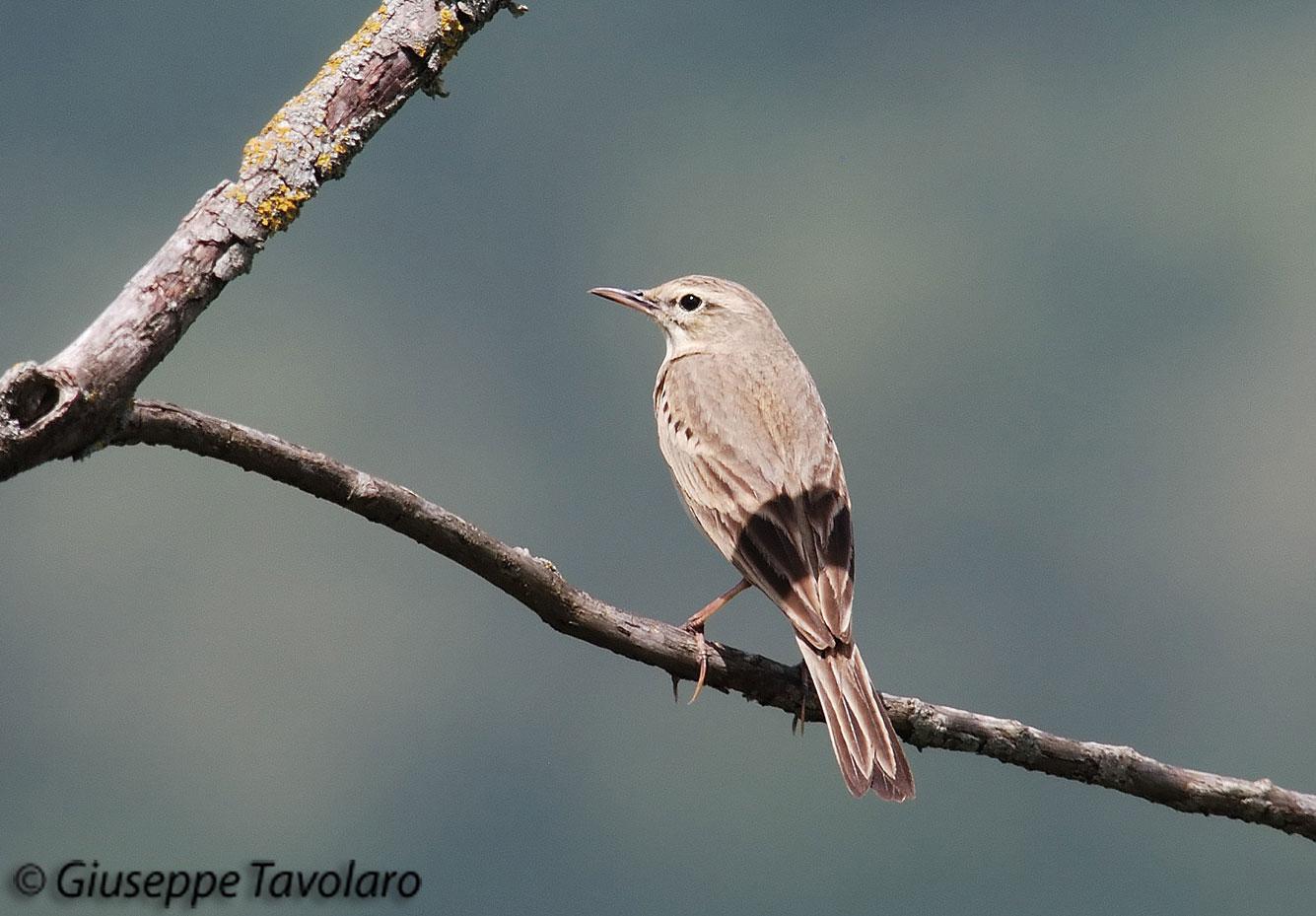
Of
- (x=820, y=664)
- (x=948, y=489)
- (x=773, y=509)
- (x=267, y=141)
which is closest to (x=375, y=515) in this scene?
(x=267, y=141)

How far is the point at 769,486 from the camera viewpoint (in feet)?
25.0

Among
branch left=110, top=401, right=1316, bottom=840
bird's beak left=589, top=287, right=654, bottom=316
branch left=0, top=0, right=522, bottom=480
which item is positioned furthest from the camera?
bird's beak left=589, top=287, right=654, bottom=316

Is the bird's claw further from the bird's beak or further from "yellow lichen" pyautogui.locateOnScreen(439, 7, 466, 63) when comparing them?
the bird's beak

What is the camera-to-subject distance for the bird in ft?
20.5

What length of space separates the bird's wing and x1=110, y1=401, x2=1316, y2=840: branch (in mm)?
518

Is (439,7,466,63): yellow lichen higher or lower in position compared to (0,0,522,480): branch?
higher

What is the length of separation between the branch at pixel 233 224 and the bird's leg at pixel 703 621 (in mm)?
2269

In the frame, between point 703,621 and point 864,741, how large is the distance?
0.84 meters

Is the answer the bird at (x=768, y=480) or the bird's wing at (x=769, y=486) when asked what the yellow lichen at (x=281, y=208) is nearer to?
the bird at (x=768, y=480)

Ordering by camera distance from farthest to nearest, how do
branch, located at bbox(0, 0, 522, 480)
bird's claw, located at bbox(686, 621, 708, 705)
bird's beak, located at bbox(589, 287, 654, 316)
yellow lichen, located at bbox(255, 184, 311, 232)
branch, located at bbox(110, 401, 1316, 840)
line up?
bird's beak, located at bbox(589, 287, 654, 316) → bird's claw, located at bbox(686, 621, 708, 705) → yellow lichen, located at bbox(255, 184, 311, 232) → branch, located at bbox(110, 401, 1316, 840) → branch, located at bbox(0, 0, 522, 480)

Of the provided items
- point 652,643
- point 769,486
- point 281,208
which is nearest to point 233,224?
point 281,208

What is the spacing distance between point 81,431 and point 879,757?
10.9 ft

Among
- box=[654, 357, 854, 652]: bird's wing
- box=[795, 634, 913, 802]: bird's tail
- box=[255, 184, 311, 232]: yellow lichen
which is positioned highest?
box=[654, 357, 854, 652]: bird's wing

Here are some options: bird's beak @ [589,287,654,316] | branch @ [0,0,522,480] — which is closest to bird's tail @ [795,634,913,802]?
branch @ [0,0,522,480]
